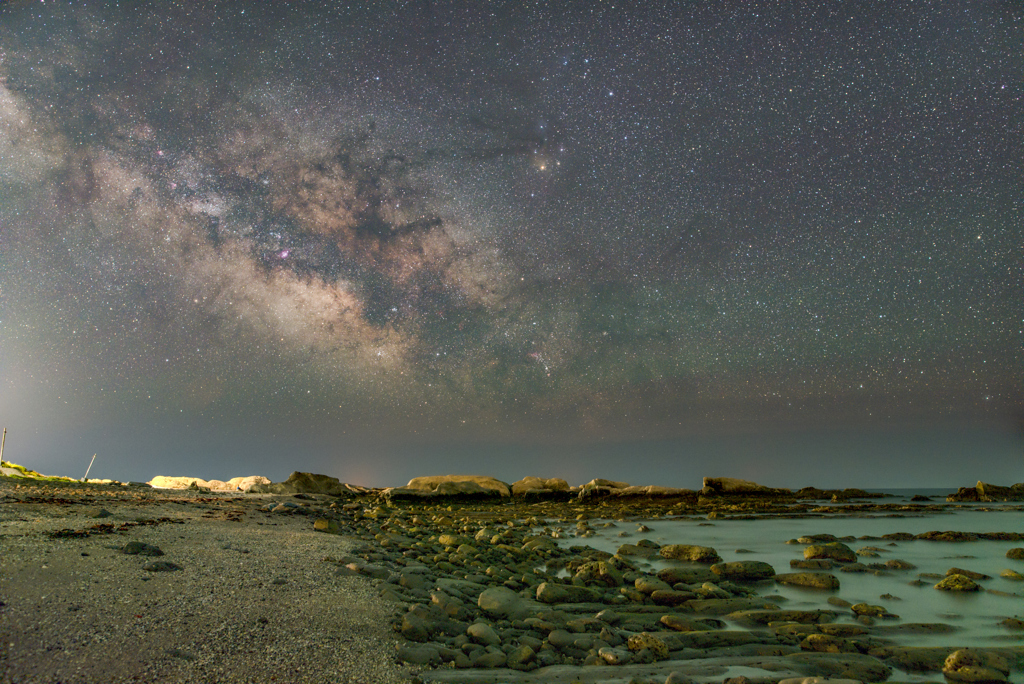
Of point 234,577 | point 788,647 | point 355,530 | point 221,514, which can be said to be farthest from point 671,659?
point 221,514

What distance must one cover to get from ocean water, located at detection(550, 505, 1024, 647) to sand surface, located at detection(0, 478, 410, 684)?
5.21 metres

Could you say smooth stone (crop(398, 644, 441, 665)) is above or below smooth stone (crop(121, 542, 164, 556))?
below

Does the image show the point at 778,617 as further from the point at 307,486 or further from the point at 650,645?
the point at 307,486

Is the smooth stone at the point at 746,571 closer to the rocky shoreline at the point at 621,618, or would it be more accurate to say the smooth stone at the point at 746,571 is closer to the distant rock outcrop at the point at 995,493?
the rocky shoreline at the point at 621,618

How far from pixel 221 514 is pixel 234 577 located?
6.76 meters

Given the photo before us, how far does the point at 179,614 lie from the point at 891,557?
39.9 ft

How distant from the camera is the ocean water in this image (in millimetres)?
5770

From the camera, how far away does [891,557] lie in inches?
400

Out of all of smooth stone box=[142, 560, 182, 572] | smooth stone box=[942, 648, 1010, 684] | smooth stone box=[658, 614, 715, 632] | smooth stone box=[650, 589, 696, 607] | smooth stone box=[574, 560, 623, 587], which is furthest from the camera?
smooth stone box=[574, 560, 623, 587]

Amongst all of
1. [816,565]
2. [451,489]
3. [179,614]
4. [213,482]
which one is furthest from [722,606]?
[213,482]

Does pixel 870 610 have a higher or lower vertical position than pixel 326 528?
lower

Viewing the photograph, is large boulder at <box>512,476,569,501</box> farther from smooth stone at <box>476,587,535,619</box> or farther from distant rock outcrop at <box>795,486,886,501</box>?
smooth stone at <box>476,587,535,619</box>

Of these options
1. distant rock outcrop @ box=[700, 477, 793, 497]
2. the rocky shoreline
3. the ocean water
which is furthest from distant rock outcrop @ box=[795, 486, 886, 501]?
the rocky shoreline

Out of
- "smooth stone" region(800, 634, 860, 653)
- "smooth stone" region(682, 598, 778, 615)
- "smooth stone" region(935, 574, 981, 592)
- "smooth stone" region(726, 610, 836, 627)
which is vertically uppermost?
"smooth stone" region(935, 574, 981, 592)
